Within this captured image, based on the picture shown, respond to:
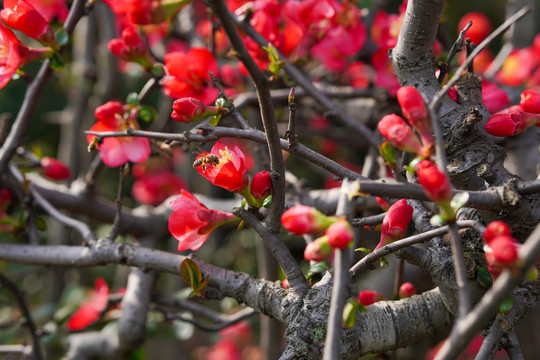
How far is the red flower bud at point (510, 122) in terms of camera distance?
0.70 metres

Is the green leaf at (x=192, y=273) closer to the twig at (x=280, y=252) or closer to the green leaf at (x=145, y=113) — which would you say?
the twig at (x=280, y=252)

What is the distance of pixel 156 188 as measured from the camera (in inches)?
79.8

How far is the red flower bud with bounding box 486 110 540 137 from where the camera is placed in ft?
2.30

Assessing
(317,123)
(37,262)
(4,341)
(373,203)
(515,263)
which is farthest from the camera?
(317,123)

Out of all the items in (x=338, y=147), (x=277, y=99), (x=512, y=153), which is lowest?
(x=512, y=153)

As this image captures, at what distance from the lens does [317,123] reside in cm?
188

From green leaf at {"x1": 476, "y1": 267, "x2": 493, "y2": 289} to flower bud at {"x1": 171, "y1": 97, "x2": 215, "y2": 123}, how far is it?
1.48ft

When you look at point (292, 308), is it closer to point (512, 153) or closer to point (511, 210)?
point (511, 210)

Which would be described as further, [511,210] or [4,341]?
[4,341]

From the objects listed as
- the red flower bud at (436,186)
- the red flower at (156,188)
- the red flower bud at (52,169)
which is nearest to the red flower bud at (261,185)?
the red flower bud at (436,186)

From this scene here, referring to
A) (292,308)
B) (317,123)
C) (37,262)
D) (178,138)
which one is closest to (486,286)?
(292,308)

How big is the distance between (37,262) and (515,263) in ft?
3.16

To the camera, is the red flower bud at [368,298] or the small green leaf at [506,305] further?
the red flower bud at [368,298]

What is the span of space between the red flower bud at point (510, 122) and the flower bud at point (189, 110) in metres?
0.42
